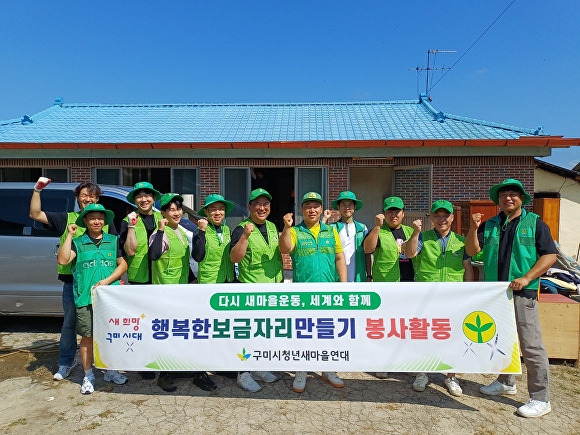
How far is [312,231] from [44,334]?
3917 mm

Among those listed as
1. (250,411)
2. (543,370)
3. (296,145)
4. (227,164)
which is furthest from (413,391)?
(227,164)

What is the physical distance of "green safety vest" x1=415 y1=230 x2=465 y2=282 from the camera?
339 centimetres

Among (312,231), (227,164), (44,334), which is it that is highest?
(227,164)

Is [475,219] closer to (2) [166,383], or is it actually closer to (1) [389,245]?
(1) [389,245]

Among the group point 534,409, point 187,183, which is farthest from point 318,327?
point 187,183

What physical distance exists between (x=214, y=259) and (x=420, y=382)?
6.78 ft

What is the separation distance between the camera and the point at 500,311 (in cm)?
309

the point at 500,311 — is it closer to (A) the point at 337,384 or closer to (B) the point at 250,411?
(A) the point at 337,384

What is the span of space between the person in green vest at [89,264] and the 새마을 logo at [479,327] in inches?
114

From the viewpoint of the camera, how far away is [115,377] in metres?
3.57

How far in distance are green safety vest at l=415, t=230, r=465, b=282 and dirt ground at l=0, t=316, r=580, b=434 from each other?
3.30 ft

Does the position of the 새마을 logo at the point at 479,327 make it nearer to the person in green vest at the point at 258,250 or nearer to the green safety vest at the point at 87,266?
the person in green vest at the point at 258,250

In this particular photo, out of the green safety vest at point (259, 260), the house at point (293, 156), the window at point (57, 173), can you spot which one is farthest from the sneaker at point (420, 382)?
the window at point (57, 173)

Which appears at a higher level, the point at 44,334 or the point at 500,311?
A: the point at 500,311
